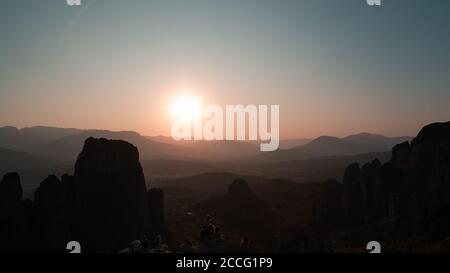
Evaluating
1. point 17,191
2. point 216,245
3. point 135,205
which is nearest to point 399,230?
point 135,205

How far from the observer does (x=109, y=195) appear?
202ft

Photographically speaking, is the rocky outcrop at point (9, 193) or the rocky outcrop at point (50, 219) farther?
the rocky outcrop at point (50, 219)

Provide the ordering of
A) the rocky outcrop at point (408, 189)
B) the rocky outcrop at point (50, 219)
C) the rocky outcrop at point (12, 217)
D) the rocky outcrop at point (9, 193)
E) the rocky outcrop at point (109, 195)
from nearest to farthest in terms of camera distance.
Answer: the rocky outcrop at point (12, 217)
the rocky outcrop at point (9, 193)
the rocky outcrop at point (50, 219)
the rocky outcrop at point (408, 189)
the rocky outcrop at point (109, 195)

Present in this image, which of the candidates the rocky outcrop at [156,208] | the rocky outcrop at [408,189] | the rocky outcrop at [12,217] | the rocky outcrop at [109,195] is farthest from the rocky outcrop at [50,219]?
the rocky outcrop at [408,189]

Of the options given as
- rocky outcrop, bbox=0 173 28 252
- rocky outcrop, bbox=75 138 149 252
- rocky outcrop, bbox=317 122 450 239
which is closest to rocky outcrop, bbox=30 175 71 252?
rocky outcrop, bbox=0 173 28 252

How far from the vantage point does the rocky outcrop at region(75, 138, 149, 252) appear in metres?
59.6

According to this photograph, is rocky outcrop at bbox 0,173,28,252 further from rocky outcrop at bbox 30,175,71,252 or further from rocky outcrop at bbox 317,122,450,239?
rocky outcrop at bbox 317,122,450,239

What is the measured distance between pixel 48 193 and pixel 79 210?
15.8 feet

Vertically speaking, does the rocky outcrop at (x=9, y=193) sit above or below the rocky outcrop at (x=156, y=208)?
above

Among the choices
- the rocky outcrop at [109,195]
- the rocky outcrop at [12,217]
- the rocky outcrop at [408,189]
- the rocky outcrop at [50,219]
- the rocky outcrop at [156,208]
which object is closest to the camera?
the rocky outcrop at [12,217]

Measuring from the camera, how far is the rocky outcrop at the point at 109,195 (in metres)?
59.6

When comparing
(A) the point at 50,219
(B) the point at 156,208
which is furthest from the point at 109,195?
(B) the point at 156,208

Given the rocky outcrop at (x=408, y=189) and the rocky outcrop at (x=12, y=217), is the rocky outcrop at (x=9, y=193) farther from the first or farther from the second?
the rocky outcrop at (x=408, y=189)

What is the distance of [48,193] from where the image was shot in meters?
57.7
